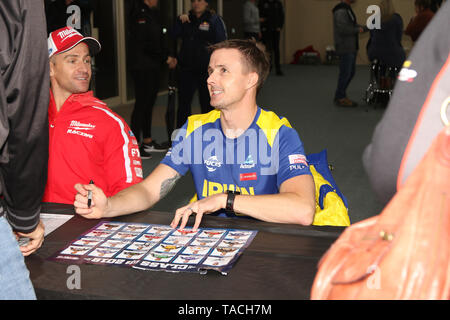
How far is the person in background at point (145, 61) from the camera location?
525 cm

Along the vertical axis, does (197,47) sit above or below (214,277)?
above

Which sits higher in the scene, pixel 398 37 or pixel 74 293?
pixel 398 37

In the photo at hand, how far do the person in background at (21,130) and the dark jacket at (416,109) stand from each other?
2.51 ft

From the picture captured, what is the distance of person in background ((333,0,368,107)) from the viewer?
26.6ft

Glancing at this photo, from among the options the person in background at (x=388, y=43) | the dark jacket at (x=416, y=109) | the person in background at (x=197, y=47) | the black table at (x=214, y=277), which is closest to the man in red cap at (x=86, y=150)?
the black table at (x=214, y=277)

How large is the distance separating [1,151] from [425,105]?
0.90 m

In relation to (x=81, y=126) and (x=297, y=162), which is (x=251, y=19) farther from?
(x=297, y=162)

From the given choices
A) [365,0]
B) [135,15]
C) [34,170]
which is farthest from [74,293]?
[365,0]

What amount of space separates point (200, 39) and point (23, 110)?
4.46 meters

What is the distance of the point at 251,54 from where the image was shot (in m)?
2.25

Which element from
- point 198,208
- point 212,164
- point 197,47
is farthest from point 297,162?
point 197,47

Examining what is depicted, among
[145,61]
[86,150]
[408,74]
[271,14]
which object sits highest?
[271,14]

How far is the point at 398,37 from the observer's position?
7.34 m
